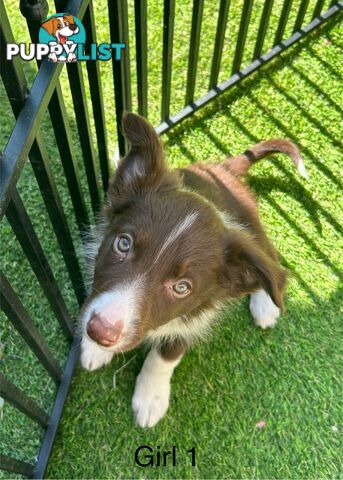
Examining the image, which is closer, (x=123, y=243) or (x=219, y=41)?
(x=123, y=243)

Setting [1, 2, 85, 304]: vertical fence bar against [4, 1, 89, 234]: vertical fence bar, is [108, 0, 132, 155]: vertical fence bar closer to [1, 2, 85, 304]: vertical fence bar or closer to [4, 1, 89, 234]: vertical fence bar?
[4, 1, 89, 234]: vertical fence bar

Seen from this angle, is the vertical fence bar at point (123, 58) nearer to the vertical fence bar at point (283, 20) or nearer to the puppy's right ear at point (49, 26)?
the puppy's right ear at point (49, 26)

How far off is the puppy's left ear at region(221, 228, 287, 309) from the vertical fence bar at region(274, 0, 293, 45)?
2313mm

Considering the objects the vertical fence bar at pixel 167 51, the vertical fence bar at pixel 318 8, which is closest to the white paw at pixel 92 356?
the vertical fence bar at pixel 167 51

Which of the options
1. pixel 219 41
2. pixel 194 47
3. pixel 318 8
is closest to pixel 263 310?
pixel 194 47

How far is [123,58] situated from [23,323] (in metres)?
1.34

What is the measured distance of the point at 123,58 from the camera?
96.3 inches

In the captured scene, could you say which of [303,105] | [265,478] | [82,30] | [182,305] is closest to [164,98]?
[303,105]

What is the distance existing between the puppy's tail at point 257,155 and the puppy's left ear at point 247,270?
97cm

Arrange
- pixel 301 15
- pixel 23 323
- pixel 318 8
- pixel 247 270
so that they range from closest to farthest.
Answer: pixel 23 323 → pixel 247 270 → pixel 301 15 → pixel 318 8

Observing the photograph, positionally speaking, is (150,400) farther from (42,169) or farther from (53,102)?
(53,102)

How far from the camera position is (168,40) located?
2945 millimetres

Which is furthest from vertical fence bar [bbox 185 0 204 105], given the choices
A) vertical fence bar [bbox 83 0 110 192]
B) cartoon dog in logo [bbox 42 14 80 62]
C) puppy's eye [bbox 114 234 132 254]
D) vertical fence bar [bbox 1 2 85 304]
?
puppy's eye [bbox 114 234 132 254]

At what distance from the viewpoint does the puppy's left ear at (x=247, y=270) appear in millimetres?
1897
